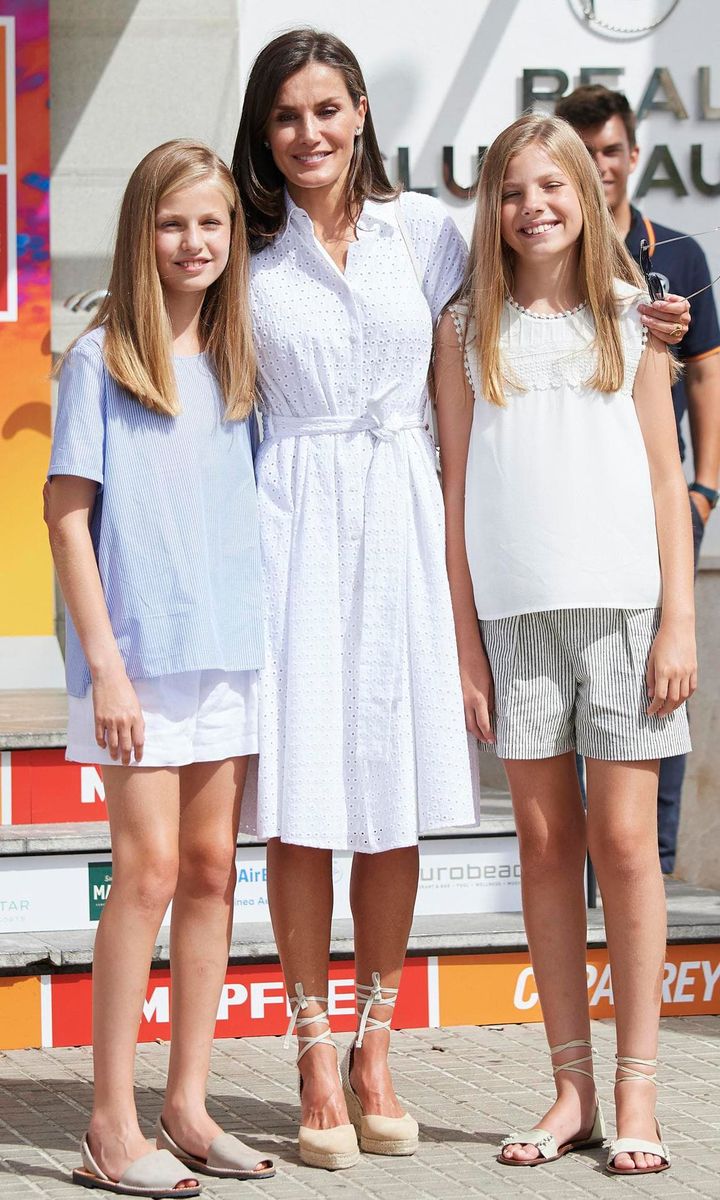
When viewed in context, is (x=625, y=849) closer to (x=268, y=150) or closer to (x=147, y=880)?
(x=147, y=880)

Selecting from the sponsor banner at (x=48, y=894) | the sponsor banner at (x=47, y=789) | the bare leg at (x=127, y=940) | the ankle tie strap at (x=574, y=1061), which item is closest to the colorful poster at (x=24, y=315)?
the sponsor banner at (x=47, y=789)

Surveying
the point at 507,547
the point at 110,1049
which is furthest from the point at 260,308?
the point at 110,1049

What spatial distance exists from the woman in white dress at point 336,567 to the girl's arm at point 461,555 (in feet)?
0.07

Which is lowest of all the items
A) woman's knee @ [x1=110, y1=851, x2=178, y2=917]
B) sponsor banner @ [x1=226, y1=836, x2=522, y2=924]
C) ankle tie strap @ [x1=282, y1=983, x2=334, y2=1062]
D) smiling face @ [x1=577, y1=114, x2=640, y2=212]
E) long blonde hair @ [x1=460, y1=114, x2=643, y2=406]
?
ankle tie strap @ [x1=282, y1=983, x2=334, y2=1062]

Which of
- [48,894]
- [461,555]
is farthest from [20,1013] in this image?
[461,555]

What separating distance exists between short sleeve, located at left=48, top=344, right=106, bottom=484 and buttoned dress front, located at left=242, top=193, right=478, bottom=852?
33cm

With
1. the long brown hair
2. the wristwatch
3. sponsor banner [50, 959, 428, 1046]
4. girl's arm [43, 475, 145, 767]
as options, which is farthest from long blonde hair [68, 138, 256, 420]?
the wristwatch

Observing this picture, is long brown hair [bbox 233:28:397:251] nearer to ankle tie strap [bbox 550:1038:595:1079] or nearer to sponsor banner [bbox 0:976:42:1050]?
ankle tie strap [bbox 550:1038:595:1079]

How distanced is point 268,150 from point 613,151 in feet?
5.16

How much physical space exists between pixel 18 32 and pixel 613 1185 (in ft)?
15.2

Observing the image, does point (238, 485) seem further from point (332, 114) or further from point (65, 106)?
point (65, 106)

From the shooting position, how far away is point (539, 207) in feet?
9.97

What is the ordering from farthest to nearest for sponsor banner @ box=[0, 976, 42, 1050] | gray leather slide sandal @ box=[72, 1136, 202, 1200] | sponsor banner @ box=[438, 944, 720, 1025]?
1. sponsor banner @ box=[438, 944, 720, 1025]
2. sponsor banner @ box=[0, 976, 42, 1050]
3. gray leather slide sandal @ box=[72, 1136, 202, 1200]

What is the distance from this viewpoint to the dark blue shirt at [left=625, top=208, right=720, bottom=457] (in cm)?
456
